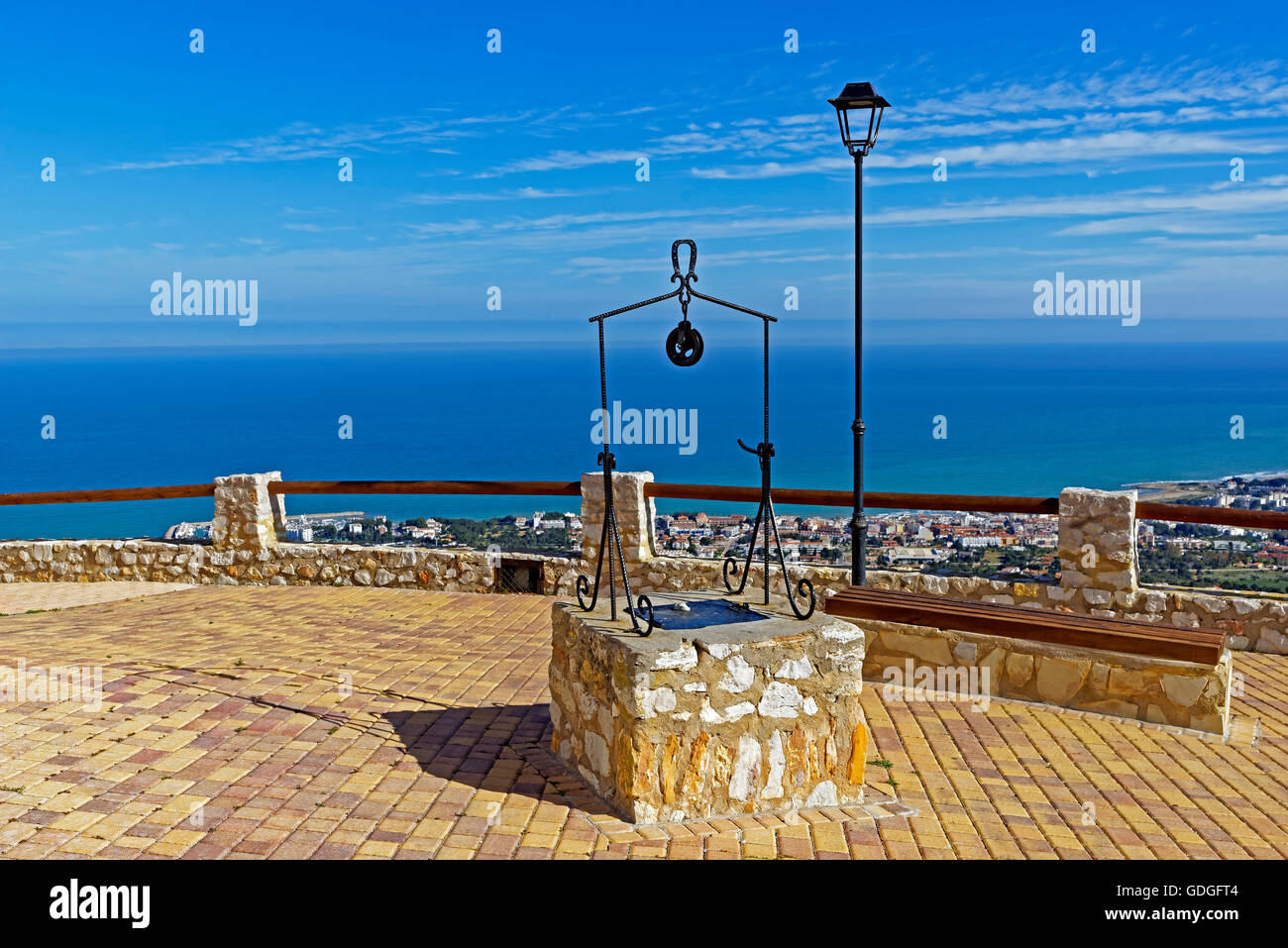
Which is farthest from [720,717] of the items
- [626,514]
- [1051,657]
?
[626,514]

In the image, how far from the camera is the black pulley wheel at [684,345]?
578 cm

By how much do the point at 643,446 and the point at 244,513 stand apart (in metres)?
76.7

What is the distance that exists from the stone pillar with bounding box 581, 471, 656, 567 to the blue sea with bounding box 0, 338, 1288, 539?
1.55ft

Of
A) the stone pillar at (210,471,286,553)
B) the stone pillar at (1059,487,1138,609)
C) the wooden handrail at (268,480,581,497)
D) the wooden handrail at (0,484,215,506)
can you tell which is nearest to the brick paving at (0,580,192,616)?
the stone pillar at (210,471,286,553)

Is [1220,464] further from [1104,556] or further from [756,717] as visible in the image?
[756,717]

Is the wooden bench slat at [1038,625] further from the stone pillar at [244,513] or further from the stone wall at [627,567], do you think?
the stone pillar at [244,513]

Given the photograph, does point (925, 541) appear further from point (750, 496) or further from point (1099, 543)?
point (1099, 543)

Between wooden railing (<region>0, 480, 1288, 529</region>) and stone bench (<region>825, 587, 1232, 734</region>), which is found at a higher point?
wooden railing (<region>0, 480, 1288, 529</region>)

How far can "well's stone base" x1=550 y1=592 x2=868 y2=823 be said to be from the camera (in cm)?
473

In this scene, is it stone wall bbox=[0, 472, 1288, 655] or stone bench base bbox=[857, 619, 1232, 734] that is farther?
stone wall bbox=[0, 472, 1288, 655]

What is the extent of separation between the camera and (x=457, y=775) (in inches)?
207

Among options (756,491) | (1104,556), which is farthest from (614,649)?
(1104,556)

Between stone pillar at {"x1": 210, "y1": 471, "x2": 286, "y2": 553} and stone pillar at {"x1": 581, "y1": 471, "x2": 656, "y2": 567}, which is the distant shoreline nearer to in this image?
stone pillar at {"x1": 581, "y1": 471, "x2": 656, "y2": 567}

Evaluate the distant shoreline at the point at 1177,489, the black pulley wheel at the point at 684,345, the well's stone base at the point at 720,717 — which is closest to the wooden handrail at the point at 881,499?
the distant shoreline at the point at 1177,489
